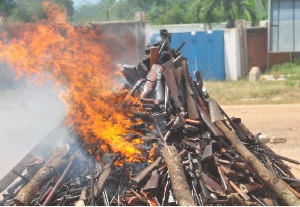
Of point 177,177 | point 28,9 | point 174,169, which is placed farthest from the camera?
point 28,9

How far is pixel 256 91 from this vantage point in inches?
705

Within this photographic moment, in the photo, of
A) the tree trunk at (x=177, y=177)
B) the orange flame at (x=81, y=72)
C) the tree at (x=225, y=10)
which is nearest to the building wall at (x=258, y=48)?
the tree at (x=225, y=10)

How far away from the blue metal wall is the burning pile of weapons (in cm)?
1451

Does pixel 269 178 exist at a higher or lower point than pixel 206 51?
higher

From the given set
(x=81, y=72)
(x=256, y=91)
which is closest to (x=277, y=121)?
(x=256, y=91)

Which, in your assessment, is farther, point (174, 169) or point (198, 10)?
point (198, 10)

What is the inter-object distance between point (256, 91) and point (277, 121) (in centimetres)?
404

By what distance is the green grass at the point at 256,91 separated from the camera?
17.1m

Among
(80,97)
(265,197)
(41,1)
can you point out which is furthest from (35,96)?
(265,197)

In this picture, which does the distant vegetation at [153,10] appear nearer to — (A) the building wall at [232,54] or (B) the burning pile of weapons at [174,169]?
(B) the burning pile of weapons at [174,169]

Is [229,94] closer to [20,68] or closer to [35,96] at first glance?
[35,96]

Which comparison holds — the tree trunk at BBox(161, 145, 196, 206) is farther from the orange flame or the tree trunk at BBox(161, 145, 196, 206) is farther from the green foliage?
the green foliage

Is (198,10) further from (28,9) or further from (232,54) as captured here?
(28,9)

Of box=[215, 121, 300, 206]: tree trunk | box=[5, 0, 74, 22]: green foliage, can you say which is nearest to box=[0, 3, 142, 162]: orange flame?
box=[5, 0, 74, 22]: green foliage
